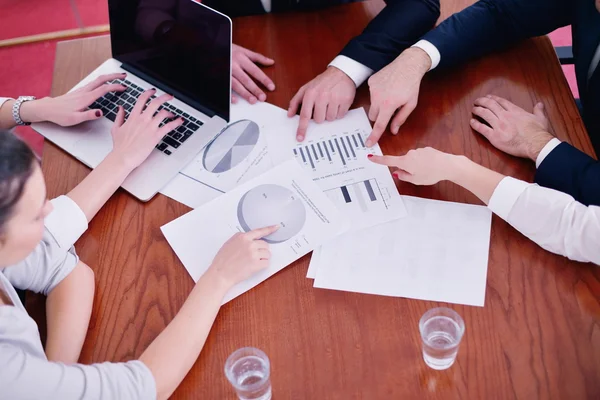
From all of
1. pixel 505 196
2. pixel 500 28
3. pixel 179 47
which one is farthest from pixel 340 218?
pixel 500 28

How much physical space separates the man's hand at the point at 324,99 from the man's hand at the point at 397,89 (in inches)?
2.2

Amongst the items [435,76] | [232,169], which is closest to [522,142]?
[435,76]

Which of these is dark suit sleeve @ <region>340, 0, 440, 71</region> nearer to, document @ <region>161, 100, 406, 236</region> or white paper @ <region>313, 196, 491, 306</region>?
document @ <region>161, 100, 406, 236</region>

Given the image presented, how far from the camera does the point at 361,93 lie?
1283mm

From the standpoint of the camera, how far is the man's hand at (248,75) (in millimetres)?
1271

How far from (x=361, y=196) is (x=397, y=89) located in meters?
0.27

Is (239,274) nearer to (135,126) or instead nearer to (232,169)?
(232,169)

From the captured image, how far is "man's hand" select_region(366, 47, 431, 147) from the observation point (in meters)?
1.17

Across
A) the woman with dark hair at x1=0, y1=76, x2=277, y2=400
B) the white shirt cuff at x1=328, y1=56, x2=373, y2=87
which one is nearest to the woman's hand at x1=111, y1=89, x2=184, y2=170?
the woman with dark hair at x1=0, y1=76, x2=277, y2=400

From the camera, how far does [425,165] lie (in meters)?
1.05

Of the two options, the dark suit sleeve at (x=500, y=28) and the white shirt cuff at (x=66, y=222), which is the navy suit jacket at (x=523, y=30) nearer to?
the dark suit sleeve at (x=500, y=28)

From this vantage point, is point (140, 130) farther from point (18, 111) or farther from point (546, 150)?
point (546, 150)

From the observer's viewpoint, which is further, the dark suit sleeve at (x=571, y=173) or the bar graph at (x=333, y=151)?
the bar graph at (x=333, y=151)

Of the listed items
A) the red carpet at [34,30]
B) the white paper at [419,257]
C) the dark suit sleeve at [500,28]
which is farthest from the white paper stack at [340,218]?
the red carpet at [34,30]
